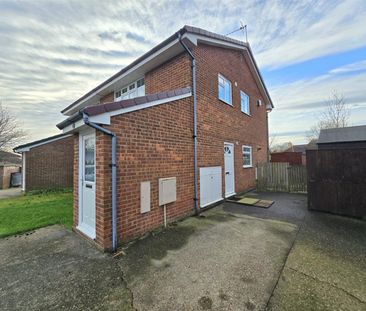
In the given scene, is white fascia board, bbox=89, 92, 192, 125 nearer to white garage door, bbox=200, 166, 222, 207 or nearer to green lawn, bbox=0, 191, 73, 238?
white garage door, bbox=200, 166, 222, 207

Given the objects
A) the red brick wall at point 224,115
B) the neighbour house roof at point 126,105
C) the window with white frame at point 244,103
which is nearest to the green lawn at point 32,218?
the neighbour house roof at point 126,105

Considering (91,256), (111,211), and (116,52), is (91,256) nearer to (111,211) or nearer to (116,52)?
(111,211)

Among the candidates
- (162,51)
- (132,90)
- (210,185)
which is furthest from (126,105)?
(132,90)

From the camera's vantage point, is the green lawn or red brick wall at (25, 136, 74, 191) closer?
the green lawn

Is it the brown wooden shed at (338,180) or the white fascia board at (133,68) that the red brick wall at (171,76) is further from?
the brown wooden shed at (338,180)

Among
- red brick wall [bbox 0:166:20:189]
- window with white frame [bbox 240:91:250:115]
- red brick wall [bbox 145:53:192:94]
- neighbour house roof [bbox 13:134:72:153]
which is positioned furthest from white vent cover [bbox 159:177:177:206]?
red brick wall [bbox 0:166:20:189]

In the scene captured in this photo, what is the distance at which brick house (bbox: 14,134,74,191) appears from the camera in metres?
11.9

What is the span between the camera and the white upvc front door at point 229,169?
27.2 feet

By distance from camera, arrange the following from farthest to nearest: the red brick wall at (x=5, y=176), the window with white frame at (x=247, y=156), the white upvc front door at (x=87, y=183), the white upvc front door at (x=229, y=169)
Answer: the red brick wall at (x=5, y=176), the window with white frame at (x=247, y=156), the white upvc front door at (x=229, y=169), the white upvc front door at (x=87, y=183)

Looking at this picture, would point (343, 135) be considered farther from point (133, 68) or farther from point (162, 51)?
point (133, 68)

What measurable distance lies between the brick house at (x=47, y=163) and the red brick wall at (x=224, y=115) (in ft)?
32.6

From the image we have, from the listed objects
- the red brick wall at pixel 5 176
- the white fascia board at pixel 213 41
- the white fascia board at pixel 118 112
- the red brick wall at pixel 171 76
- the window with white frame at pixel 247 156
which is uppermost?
the white fascia board at pixel 213 41

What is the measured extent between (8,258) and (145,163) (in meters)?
3.17

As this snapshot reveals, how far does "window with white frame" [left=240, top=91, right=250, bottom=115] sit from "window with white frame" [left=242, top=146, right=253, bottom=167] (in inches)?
85.6
